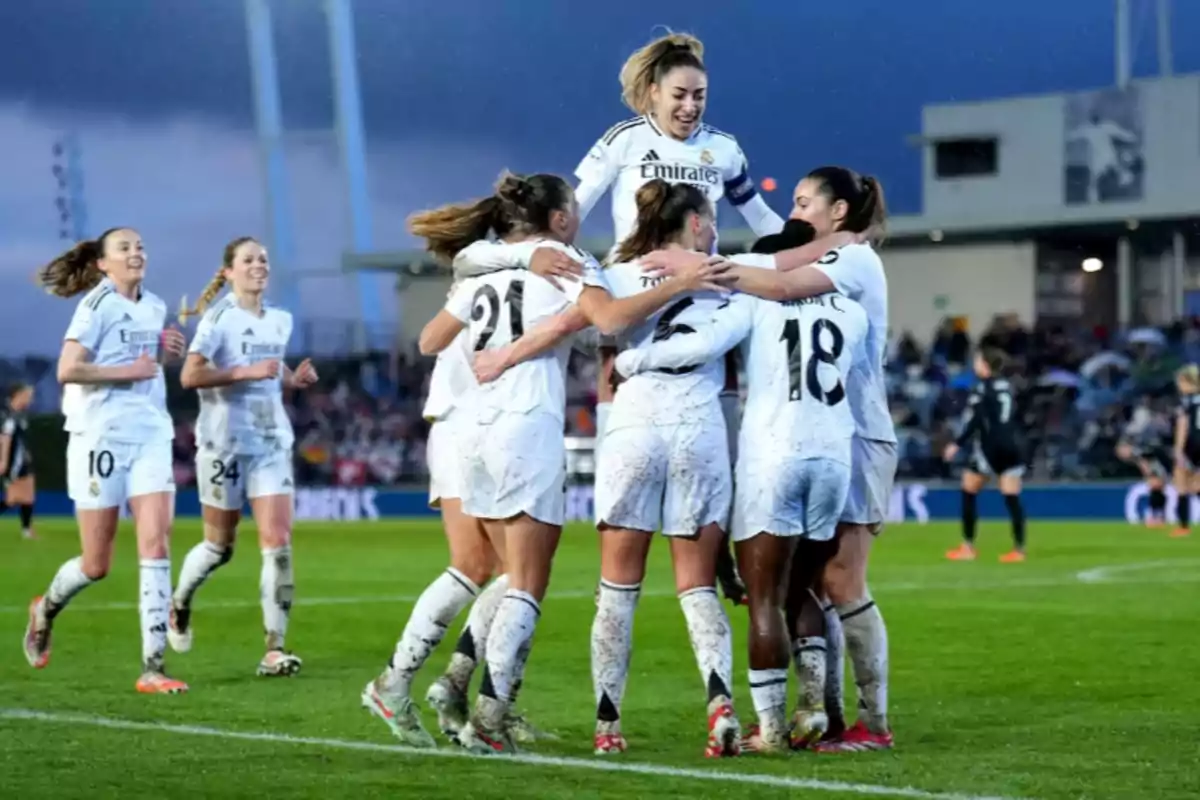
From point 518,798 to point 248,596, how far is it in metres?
10.9

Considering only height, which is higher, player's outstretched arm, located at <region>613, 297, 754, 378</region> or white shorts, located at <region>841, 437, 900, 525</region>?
player's outstretched arm, located at <region>613, 297, 754, 378</region>

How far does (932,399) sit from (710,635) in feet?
96.1

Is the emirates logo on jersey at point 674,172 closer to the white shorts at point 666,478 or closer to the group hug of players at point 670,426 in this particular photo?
the group hug of players at point 670,426

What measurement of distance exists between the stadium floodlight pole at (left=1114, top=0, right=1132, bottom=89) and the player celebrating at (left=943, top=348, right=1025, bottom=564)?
21.3 m

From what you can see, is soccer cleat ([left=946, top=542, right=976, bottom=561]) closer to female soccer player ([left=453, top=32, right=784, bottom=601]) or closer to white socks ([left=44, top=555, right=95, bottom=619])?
white socks ([left=44, top=555, right=95, bottom=619])

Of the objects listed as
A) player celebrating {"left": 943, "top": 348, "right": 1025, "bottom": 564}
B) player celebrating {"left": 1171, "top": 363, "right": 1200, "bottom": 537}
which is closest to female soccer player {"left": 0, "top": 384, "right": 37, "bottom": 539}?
player celebrating {"left": 943, "top": 348, "right": 1025, "bottom": 564}

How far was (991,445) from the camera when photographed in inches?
826

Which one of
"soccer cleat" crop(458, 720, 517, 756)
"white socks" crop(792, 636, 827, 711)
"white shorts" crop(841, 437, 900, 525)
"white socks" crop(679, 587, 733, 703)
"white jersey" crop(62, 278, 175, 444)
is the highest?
"white jersey" crop(62, 278, 175, 444)

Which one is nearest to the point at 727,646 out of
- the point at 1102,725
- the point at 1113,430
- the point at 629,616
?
the point at 629,616

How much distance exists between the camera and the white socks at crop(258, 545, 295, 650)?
35.5 feet

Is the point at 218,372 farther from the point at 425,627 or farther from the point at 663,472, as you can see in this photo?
the point at 663,472

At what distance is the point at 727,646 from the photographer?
24.1 ft

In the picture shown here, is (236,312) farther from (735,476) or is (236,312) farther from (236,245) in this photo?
(735,476)

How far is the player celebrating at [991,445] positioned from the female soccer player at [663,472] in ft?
45.3
